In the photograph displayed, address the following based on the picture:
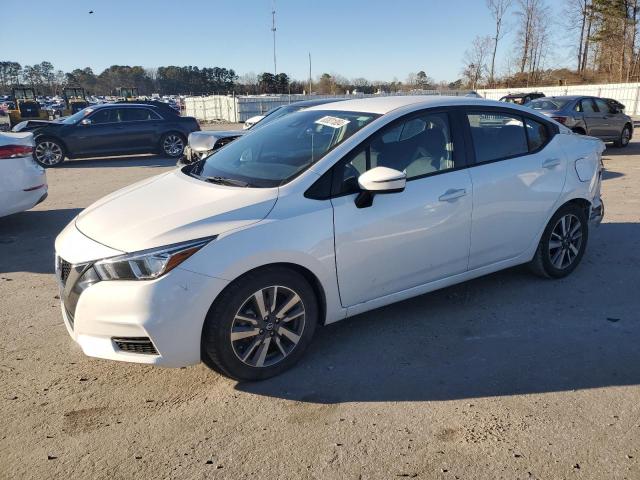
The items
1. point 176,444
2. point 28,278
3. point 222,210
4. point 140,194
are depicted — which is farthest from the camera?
point 28,278

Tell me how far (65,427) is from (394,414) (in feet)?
5.82

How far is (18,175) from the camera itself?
21.7 feet

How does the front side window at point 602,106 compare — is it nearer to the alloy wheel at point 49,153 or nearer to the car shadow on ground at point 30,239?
the car shadow on ground at point 30,239

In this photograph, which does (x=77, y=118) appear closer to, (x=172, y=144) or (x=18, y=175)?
(x=172, y=144)

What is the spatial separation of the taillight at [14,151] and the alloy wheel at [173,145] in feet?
28.8

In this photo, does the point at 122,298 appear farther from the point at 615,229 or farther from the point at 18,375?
the point at 615,229

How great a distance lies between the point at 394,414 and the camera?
2893 millimetres

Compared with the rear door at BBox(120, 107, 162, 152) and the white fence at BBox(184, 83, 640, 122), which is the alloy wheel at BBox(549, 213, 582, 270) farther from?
the white fence at BBox(184, 83, 640, 122)

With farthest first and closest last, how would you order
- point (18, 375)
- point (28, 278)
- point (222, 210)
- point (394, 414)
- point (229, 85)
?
point (229, 85), point (28, 278), point (18, 375), point (222, 210), point (394, 414)

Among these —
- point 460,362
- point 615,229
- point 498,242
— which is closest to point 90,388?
point 460,362

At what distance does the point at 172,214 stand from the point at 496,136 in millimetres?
2657

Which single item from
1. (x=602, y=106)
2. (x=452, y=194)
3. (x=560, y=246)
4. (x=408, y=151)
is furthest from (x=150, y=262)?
(x=602, y=106)

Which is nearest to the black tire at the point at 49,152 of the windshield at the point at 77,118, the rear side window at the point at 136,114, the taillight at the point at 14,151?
the windshield at the point at 77,118

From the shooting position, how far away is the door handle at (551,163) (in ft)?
14.6
